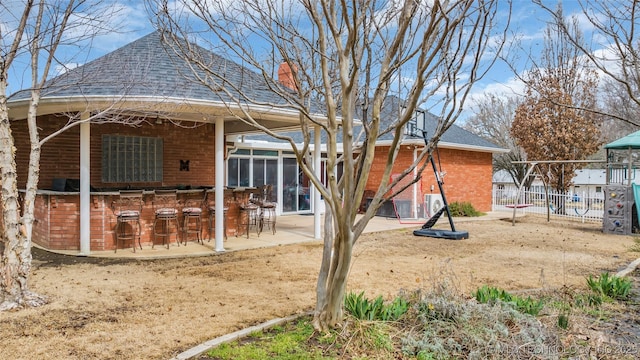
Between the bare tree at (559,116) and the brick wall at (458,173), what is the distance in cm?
319

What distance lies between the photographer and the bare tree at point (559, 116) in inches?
811

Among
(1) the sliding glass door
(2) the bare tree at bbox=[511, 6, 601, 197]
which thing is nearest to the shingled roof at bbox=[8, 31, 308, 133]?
(1) the sliding glass door

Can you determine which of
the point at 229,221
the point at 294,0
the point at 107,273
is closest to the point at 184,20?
the point at 294,0

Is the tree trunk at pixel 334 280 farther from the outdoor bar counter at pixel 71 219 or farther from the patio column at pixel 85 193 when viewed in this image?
the outdoor bar counter at pixel 71 219

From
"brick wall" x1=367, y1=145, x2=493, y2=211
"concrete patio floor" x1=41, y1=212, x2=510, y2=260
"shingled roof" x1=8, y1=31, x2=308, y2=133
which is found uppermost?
"shingled roof" x1=8, y1=31, x2=308, y2=133

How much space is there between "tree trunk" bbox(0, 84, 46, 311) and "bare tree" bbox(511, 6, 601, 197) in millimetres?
20253

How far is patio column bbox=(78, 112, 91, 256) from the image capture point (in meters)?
8.13

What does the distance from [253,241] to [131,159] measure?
3.75m

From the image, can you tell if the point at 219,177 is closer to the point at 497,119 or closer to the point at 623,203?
the point at 623,203

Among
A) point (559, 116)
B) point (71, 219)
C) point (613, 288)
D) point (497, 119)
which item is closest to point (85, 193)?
point (71, 219)

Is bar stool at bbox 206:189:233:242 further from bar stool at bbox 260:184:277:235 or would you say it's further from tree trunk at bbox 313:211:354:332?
tree trunk at bbox 313:211:354:332

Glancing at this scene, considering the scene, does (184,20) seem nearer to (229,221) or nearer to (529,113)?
(229,221)

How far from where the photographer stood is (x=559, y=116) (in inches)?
821

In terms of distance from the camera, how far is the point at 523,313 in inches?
177
